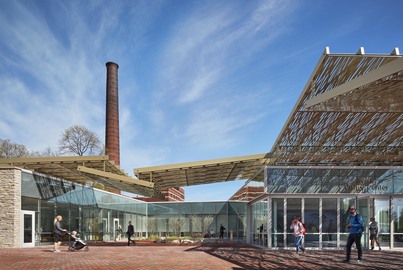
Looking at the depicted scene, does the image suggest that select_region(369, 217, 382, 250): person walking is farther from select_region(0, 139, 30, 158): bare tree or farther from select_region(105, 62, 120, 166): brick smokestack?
select_region(0, 139, 30, 158): bare tree

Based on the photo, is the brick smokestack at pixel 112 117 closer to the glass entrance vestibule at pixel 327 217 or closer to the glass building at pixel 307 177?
the glass building at pixel 307 177

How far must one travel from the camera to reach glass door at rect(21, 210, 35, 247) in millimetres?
19445

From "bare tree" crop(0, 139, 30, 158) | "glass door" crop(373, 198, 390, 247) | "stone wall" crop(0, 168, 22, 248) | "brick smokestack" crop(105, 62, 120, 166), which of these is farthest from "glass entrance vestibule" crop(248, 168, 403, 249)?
"bare tree" crop(0, 139, 30, 158)

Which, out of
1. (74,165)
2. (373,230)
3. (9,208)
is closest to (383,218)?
(373,230)

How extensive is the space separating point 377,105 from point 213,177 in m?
18.5

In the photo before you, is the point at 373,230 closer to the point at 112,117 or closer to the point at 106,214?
the point at 106,214

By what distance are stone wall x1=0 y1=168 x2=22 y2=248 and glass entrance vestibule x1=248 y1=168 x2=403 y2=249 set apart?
11108mm

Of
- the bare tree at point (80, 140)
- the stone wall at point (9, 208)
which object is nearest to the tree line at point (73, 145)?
the bare tree at point (80, 140)

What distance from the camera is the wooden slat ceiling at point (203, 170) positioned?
22.3 m

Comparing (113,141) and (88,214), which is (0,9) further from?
(113,141)

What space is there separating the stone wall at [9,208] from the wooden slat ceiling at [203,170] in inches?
233

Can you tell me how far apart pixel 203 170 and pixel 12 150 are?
2327 centimetres

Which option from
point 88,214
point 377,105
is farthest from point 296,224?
point 88,214

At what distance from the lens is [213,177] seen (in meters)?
28.3
